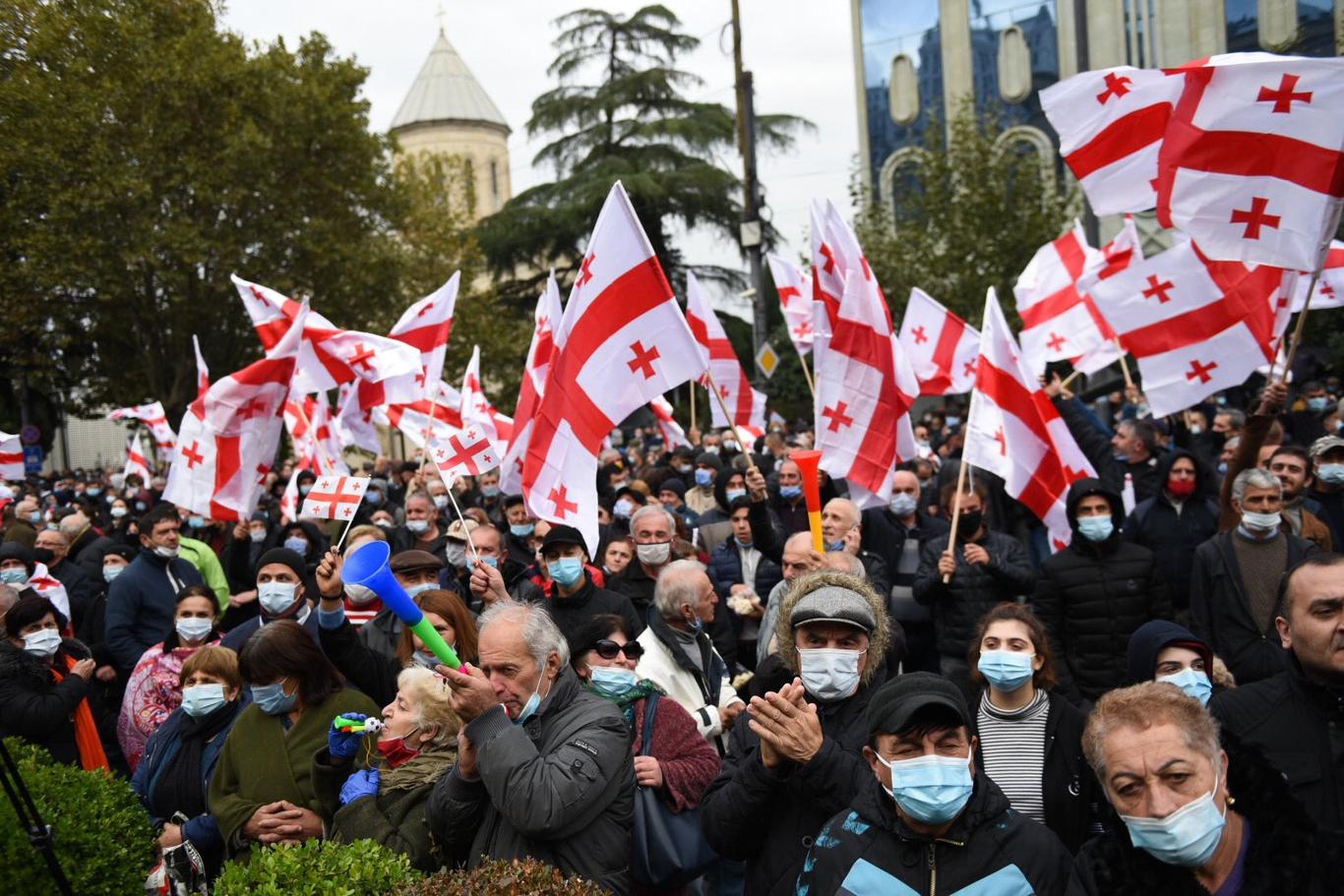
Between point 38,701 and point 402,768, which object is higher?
point 402,768

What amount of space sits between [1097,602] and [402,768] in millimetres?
3417

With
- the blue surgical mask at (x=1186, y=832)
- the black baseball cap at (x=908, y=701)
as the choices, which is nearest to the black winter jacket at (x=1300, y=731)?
the blue surgical mask at (x=1186, y=832)

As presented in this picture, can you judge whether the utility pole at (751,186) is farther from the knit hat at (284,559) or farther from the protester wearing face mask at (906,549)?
the knit hat at (284,559)

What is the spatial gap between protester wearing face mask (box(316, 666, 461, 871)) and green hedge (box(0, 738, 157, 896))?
110 cm

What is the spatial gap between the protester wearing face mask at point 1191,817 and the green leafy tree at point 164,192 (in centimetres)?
2651

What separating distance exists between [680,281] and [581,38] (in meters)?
7.09

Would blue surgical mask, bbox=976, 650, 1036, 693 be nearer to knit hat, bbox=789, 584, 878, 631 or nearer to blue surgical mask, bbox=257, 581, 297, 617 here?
knit hat, bbox=789, 584, 878, 631

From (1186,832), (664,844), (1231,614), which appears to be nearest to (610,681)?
Answer: (664,844)

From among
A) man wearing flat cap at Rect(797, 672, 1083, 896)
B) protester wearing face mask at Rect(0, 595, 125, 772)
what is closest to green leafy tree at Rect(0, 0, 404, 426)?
protester wearing face mask at Rect(0, 595, 125, 772)

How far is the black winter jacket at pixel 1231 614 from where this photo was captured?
6023 mm

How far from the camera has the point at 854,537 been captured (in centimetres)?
695

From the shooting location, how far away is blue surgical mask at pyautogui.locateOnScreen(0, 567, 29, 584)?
8.69 m

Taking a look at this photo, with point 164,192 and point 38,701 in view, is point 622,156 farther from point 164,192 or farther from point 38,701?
point 38,701

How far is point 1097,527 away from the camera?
6.30m
